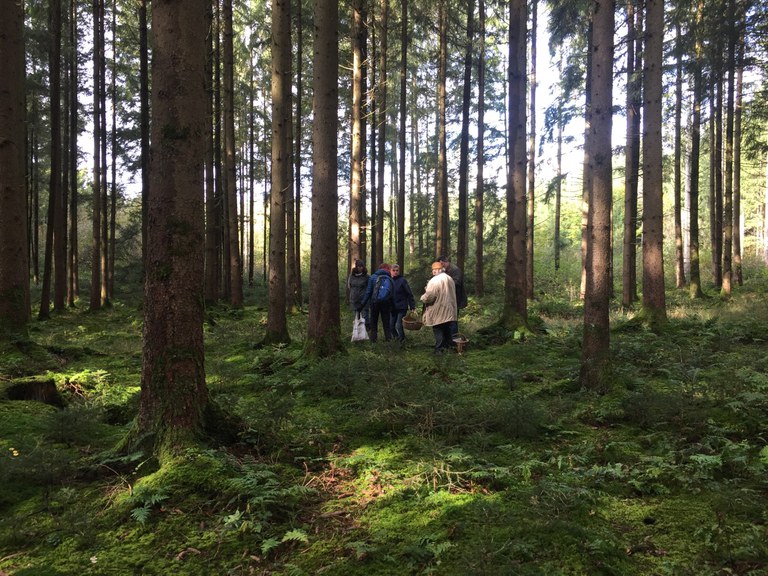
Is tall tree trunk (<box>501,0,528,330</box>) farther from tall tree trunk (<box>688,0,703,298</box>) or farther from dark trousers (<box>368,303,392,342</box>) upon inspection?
tall tree trunk (<box>688,0,703,298</box>)

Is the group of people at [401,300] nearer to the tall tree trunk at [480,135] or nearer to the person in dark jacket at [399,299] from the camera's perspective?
the person in dark jacket at [399,299]

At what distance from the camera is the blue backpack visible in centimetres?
1043

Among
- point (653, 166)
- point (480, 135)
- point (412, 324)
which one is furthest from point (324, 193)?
point (480, 135)

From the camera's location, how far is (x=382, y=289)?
1044 centimetres

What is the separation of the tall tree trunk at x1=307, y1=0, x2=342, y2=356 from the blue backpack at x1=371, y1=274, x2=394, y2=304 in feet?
7.83

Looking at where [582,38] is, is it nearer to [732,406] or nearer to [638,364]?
[638,364]

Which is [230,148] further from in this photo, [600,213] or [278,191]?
[600,213]

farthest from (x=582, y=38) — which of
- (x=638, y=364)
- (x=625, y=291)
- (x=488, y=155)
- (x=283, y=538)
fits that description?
(x=283, y=538)

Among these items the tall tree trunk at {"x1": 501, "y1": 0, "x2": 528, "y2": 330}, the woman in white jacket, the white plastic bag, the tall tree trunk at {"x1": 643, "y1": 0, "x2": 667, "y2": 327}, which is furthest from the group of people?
the tall tree trunk at {"x1": 643, "y1": 0, "x2": 667, "y2": 327}

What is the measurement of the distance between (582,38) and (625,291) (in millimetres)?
12034

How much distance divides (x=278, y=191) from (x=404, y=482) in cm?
763

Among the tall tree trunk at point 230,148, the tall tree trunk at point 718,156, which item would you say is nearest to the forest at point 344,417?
the tall tree trunk at point 230,148

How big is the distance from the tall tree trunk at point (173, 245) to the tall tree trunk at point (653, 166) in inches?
406

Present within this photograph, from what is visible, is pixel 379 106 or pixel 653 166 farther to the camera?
pixel 379 106
